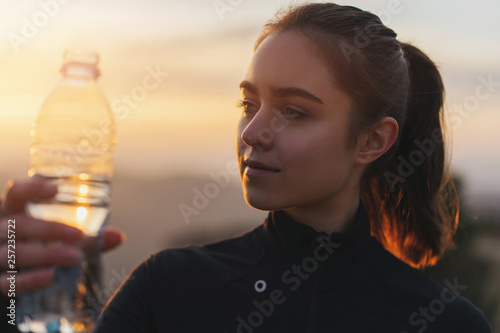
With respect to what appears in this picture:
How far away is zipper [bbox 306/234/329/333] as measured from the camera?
7.91 ft

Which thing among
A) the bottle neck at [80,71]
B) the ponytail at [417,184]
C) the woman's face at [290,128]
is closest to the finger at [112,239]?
the bottle neck at [80,71]

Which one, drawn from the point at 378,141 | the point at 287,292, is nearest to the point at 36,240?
the point at 287,292

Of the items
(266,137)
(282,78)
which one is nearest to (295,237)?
(266,137)

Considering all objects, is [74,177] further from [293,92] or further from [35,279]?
[293,92]

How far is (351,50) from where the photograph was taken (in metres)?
2.52

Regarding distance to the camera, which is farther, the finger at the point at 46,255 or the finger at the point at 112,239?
the finger at the point at 112,239

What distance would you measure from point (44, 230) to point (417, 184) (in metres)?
2.15

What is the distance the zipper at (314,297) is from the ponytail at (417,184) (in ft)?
1.91

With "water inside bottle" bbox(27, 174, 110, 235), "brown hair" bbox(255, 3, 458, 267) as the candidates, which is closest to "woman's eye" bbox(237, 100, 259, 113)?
"brown hair" bbox(255, 3, 458, 267)

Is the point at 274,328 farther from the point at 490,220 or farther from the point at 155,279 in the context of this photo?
the point at 490,220

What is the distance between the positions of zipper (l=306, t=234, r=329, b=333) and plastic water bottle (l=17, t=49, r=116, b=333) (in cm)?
95

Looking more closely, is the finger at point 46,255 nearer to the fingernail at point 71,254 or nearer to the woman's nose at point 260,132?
the fingernail at point 71,254

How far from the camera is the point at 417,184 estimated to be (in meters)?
3.09

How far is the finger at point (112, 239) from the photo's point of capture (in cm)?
176
